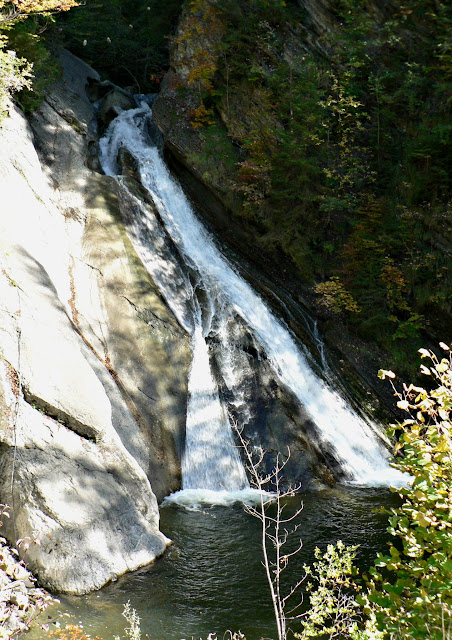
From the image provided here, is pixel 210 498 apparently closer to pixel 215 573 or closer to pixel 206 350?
pixel 215 573

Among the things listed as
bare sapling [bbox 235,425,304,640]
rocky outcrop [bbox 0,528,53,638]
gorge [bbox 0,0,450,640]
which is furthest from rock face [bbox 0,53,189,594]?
bare sapling [bbox 235,425,304,640]

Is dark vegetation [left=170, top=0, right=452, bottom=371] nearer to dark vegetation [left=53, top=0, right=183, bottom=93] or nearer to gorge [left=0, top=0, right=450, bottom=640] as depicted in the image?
gorge [left=0, top=0, right=450, bottom=640]

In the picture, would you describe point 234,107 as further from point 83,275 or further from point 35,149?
point 83,275

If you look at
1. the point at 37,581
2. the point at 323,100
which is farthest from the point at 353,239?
the point at 37,581

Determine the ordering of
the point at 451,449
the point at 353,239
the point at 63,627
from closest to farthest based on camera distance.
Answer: the point at 451,449 < the point at 63,627 < the point at 353,239

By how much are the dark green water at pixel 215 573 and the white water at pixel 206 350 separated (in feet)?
3.45

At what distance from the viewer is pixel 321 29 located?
48.9ft

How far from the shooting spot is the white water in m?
9.39

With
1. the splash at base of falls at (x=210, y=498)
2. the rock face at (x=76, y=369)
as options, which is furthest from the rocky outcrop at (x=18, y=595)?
the splash at base of falls at (x=210, y=498)

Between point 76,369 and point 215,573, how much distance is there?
10.8 ft

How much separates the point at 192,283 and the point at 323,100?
6906mm

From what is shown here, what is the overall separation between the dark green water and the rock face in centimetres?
32

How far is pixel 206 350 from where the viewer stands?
10.4 m

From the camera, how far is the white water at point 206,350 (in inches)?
370
